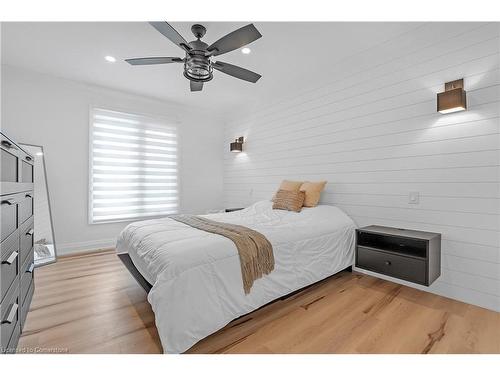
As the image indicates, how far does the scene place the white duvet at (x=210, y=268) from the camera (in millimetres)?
1484

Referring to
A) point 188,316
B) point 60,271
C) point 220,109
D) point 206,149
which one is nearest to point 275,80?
point 220,109

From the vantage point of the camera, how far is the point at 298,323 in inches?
73.4

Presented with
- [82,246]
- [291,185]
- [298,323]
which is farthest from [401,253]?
[82,246]

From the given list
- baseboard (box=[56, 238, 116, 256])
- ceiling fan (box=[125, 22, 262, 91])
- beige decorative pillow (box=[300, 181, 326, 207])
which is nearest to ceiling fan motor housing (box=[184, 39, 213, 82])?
ceiling fan (box=[125, 22, 262, 91])

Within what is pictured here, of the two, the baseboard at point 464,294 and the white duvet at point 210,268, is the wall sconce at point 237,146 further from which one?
the baseboard at point 464,294

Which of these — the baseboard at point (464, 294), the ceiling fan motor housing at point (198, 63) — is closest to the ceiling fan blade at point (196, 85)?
the ceiling fan motor housing at point (198, 63)

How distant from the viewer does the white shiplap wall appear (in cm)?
210

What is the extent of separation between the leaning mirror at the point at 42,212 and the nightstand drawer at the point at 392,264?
413 cm

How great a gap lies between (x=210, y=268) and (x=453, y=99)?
2.58 meters

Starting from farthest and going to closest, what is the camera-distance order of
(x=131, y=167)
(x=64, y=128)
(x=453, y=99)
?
1. (x=131, y=167)
2. (x=64, y=128)
3. (x=453, y=99)

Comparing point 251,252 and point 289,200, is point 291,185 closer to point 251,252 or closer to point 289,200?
point 289,200

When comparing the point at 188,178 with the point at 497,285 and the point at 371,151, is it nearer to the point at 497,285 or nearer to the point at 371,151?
the point at 371,151

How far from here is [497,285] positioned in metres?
2.05
